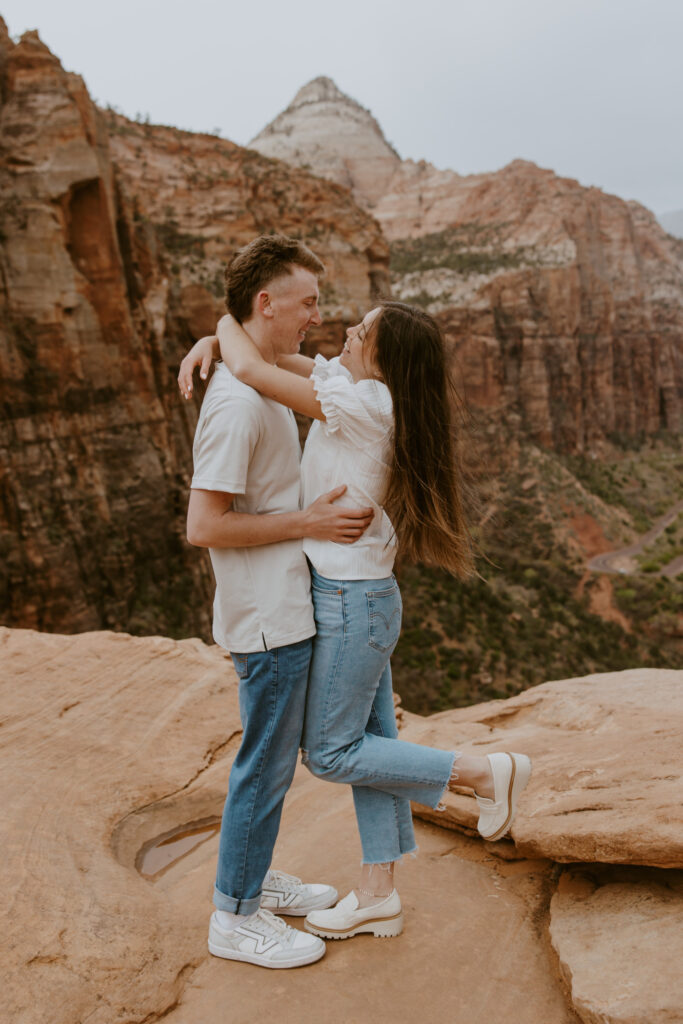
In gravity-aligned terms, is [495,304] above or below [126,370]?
above

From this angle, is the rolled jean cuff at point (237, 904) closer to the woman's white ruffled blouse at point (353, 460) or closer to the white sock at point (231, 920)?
the white sock at point (231, 920)

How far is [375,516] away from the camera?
255cm

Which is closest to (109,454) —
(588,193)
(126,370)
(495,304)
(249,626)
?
(126,370)

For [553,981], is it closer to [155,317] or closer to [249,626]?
[249,626]

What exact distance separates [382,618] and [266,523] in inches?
19.6

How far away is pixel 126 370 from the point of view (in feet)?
62.2

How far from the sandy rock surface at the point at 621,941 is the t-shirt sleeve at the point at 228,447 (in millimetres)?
1835

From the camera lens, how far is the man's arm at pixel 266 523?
2.48m

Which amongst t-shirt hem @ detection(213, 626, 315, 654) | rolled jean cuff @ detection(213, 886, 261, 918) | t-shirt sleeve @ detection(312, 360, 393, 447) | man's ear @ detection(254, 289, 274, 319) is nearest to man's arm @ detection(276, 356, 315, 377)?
man's ear @ detection(254, 289, 274, 319)

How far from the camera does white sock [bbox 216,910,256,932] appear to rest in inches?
105

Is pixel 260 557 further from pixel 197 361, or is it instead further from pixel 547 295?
pixel 547 295

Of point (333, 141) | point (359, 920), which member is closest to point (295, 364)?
point (359, 920)

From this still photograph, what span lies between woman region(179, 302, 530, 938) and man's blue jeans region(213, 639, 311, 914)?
8cm

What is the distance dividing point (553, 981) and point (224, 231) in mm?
26483
